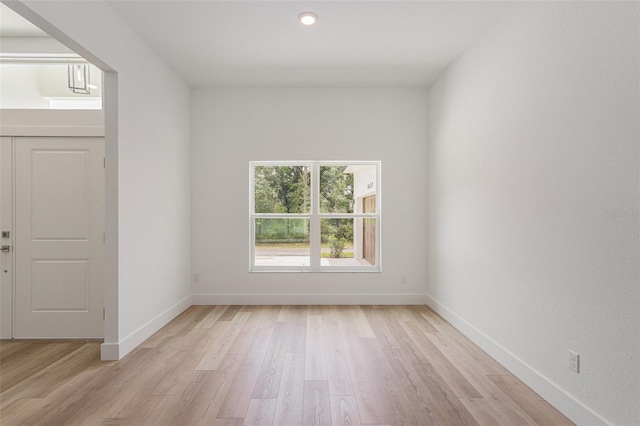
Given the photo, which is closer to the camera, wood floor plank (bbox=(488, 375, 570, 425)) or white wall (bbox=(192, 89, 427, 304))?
wood floor plank (bbox=(488, 375, 570, 425))

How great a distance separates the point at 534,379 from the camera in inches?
95.4

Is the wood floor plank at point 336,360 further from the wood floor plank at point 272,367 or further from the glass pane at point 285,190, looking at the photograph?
the glass pane at point 285,190

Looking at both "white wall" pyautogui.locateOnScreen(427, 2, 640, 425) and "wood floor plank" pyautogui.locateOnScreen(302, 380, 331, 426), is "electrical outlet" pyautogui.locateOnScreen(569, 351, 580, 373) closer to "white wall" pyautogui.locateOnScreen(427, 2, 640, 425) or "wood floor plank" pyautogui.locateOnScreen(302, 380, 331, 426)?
"white wall" pyautogui.locateOnScreen(427, 2, 640, 425)

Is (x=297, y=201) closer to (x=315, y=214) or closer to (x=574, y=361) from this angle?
(x=315, y=214)

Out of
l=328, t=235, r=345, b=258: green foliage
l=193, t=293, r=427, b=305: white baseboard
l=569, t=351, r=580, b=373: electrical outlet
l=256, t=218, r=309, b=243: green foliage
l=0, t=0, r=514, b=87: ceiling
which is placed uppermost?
l=0, t=0, r=514, b=87: ceiling

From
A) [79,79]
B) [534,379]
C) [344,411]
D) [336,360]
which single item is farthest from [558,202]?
[79,79]

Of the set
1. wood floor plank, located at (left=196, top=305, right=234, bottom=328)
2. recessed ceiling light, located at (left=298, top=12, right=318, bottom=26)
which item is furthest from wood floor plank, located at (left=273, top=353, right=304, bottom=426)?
recessed ceiling light, located at (left=298, top=12, right=318, bottom=26)

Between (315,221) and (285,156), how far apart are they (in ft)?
3.29

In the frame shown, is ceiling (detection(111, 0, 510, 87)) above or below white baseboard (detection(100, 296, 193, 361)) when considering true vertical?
above

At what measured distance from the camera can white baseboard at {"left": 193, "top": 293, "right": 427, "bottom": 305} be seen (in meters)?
4.70

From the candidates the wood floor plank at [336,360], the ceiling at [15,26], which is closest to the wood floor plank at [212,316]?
the wood floor plank at [336,360]

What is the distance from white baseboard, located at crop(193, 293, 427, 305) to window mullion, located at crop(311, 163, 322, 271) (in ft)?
1.43

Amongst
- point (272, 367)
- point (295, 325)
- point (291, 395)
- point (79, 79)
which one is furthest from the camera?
point (295, 325)

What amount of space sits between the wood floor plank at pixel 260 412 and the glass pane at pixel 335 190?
296 cm
